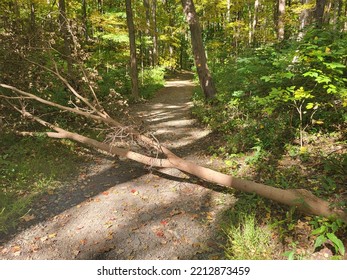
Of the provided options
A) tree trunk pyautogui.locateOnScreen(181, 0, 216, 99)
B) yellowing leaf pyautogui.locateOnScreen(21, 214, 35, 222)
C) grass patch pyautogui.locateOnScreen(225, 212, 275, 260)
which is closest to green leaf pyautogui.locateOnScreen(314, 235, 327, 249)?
grass patch pyautogui.locateOnScreen(225, 212, 275, 260)

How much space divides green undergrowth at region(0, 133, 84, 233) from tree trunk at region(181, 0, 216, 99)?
5.52 meters

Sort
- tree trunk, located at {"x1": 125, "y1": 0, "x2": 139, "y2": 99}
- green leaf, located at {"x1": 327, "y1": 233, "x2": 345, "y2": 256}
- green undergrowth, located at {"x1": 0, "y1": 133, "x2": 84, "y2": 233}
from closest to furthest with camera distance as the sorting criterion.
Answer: green leaf, located at {"x1": 327, "y1": 233, "x2": 345, "y2": 256} → green undergrowth, located at {"x1": 0, "y1": 133, "x2": 84, "y2": 233} → tree trunk, located at {"x1": 125, "y1": 0, "x2": 139, "y2": 99}

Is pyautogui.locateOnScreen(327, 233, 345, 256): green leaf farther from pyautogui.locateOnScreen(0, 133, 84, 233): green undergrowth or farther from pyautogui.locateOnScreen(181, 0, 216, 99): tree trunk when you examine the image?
pyautogui.locateOnScreen(181, 0, 216, 99): tree trunk

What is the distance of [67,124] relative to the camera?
348 inches

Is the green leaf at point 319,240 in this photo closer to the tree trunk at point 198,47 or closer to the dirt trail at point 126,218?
the dirt trail at point 126,218

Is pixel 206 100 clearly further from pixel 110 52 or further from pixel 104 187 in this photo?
pixel 110 52

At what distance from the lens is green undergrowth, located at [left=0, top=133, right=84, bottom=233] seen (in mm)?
5199

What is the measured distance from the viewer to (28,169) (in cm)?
634

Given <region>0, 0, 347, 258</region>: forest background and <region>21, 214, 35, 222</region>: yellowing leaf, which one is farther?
<region>21, 214, 35, 222</region>: yellowing leaf

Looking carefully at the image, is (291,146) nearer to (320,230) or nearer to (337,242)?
(320,230)

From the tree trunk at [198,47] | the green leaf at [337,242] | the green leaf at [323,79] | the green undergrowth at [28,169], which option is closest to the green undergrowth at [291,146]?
the green leaf at [337,242]

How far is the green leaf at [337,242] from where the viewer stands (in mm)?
3203
